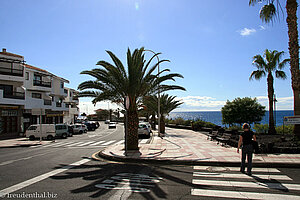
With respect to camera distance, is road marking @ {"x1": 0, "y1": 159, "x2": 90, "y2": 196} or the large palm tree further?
the large palm tree

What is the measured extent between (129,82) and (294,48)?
32.7 ft

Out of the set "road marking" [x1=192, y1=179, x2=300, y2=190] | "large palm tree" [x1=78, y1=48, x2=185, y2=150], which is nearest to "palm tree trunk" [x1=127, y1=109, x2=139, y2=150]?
"large palm tree" [x1=78, y1=48, x2=185, y2=150]

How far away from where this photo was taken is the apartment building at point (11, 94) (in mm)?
27578

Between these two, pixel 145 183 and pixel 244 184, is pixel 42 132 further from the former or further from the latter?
pixel 244 184

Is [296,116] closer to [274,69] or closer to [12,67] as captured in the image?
[274,69]

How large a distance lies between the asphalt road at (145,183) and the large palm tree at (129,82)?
4259mm

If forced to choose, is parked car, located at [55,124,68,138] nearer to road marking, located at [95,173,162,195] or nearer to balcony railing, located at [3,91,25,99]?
balcony railing, located at [3,91,25,99]

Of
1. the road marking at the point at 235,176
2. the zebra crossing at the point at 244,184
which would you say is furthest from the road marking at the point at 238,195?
the road marking at the point at 235,176

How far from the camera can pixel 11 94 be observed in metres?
29.1

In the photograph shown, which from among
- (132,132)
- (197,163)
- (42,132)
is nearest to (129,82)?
(132,132)

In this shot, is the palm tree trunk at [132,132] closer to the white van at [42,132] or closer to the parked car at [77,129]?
the white van at [42,132]

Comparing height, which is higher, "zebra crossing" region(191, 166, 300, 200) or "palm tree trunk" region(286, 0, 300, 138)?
"palm tree trunk" region(286, 0, 300, 138)

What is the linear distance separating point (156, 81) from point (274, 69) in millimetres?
13983

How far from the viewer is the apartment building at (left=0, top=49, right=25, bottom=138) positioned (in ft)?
90.5
